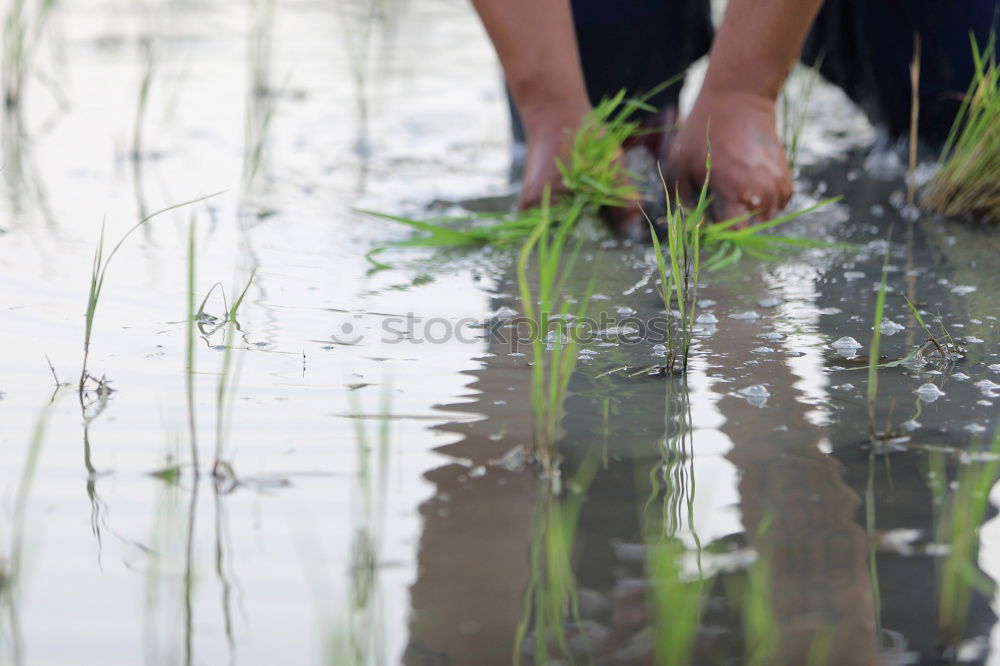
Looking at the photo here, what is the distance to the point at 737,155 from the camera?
2.07m

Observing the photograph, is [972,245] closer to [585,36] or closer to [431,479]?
[585,36]

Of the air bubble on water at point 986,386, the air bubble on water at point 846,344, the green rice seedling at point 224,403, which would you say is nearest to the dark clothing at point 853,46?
the air bubble on water at point 846,344

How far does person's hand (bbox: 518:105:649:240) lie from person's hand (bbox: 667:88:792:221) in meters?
0.12

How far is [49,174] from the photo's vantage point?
2.45 metres

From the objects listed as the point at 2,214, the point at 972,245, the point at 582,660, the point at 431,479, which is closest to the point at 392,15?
the point at 2,214

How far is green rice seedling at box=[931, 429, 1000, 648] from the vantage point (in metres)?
0.97

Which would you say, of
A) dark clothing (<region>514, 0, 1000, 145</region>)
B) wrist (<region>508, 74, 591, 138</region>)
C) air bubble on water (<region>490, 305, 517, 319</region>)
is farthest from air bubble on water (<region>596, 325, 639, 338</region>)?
dark clothing (<region>514, 0, 1000, 145</region>)

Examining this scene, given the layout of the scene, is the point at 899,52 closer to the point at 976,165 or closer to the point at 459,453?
the point at 976,165

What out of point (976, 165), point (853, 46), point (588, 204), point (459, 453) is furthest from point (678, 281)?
point (853, 46)

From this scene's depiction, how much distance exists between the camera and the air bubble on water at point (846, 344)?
5.05 ft

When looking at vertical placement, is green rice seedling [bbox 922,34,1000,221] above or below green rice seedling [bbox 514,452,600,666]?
above

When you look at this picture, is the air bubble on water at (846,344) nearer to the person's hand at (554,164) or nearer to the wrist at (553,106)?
the person's hand at (554,164)

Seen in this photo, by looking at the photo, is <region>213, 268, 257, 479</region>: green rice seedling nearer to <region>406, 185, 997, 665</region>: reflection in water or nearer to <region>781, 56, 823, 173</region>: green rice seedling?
<region>406, 185, 997, 665</region>: reflection in water

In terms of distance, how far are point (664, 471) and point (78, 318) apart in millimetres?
883
